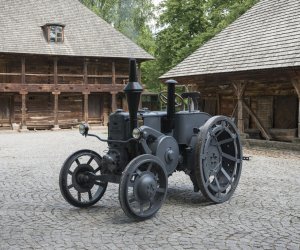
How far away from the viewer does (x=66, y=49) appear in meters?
27.0

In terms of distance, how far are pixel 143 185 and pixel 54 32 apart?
76.9 ft

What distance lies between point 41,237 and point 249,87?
13.5 metres

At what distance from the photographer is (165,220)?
5.70 metres

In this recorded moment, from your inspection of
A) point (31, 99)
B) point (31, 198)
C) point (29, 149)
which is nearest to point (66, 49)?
point (31, 99)

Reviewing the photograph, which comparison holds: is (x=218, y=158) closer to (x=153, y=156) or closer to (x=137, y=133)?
(x=153, y=156)

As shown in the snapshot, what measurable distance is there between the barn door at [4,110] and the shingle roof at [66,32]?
3.58m

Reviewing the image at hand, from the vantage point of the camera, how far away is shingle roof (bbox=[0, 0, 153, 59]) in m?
26.2

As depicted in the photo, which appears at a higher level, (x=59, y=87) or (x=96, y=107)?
(x=59, y=87)

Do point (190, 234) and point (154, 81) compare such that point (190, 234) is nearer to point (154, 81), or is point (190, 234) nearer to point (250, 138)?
point (250, 138)

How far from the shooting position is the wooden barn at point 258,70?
14.1m

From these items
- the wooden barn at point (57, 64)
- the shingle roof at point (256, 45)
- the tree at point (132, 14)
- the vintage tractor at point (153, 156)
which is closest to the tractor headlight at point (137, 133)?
the vintage tractor at point (153, 156)

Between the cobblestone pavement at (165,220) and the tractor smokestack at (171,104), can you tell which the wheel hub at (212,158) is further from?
the tractor smokestack at (171,104)

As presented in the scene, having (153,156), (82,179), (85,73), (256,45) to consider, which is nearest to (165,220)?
(153,156)

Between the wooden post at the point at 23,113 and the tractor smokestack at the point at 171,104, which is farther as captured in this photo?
the wooden post at the point at 23,113
